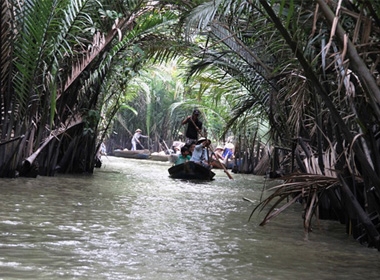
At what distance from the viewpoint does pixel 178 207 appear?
6.79 m

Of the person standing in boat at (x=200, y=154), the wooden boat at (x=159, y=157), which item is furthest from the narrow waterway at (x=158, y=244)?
the wooden boat at (x=159, y=157)

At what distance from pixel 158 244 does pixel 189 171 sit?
865 centimetres

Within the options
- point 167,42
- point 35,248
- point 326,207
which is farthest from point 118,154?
point 35,248

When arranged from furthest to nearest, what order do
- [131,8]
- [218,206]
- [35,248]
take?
[131,8] < [218,206] < [35,248]

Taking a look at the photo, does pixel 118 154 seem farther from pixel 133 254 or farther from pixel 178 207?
pixel 133 254

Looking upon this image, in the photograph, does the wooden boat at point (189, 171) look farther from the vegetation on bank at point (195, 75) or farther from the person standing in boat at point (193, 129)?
the person standing in boat at point (193, 129)

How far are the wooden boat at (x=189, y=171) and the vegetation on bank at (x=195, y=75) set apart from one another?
130cm

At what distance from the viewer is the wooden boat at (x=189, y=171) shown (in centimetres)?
1275

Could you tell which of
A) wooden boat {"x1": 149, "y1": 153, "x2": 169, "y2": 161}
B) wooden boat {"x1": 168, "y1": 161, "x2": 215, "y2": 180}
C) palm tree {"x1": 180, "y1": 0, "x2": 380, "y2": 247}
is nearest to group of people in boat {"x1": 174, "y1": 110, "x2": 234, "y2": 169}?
wooden boat {"x1": 168, "y1": 161, "x2": 215, "y2": 180}

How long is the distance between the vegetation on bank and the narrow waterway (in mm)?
341

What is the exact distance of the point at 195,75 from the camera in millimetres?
10156

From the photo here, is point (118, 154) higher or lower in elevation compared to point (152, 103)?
lower

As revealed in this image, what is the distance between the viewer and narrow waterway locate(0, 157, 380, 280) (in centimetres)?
331

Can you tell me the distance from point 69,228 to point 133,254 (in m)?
1.05
